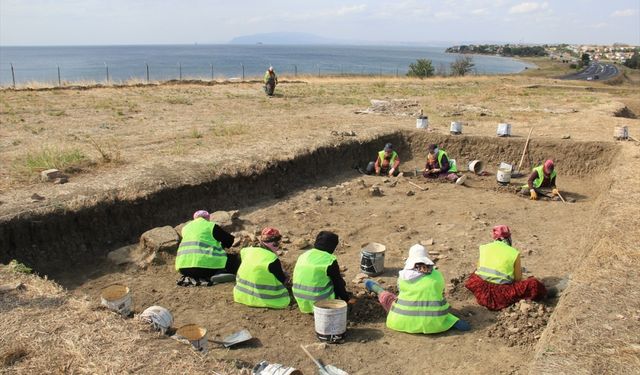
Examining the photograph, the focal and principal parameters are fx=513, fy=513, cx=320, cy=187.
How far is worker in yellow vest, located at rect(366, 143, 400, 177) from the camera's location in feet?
42.7

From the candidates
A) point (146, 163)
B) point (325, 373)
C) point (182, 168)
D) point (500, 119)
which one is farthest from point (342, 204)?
point (500, 119)

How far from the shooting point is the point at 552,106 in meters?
21.1

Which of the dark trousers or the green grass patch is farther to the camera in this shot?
the green grass patch

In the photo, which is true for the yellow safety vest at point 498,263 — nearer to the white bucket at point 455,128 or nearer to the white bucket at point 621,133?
the white bucket at point 455,128

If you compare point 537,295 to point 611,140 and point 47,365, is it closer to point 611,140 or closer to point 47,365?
point 47,365

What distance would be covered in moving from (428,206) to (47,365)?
8.17m

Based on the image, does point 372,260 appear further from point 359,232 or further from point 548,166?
point 548,166

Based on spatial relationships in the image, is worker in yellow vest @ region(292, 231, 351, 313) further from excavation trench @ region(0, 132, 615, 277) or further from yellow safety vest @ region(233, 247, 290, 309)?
excavation trench @ region(0, 132, 615, 277)

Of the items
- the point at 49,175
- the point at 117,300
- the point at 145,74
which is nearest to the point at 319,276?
the point at 117,300

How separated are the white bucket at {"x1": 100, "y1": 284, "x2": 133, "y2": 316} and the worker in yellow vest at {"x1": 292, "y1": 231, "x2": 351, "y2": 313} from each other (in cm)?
191

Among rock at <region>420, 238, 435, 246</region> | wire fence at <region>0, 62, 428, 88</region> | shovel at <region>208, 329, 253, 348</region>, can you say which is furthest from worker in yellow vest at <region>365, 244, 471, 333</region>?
wire fence at <region>0, 62, 428, 88</region>

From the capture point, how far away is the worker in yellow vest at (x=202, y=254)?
700 centimetres

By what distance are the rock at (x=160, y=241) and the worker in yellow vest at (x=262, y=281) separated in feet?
6.24

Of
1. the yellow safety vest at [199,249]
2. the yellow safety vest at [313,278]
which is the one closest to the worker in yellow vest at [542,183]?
the yellow safety vest at [313,278]
